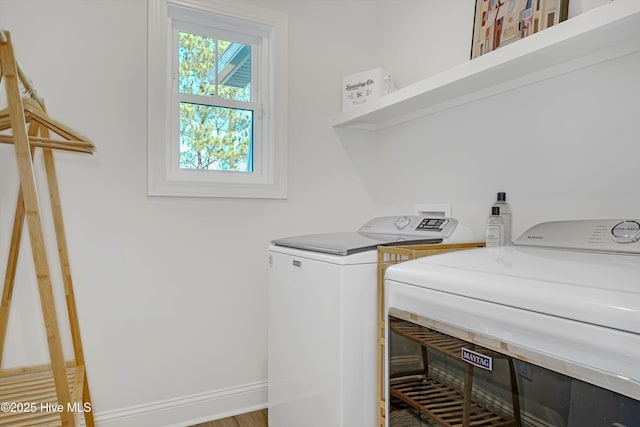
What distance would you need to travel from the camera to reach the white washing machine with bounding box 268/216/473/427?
1.36m

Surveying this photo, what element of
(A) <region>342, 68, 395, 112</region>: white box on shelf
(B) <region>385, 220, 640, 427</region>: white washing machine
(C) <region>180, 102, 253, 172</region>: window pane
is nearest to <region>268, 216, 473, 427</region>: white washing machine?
(B) <region>385, 220, 640, 427</region>: white washing machine

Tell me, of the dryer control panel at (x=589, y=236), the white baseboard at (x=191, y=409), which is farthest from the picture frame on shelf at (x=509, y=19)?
the white baseboard at (x=191, y=409)

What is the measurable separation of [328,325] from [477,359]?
2.07 ft

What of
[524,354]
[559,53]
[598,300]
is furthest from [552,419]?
[559,53]

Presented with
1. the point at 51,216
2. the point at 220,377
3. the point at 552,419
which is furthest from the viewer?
the point at 220,377

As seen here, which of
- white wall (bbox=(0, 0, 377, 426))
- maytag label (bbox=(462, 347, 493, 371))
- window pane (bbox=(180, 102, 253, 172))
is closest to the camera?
maytag label (bbox=(462, 347, 493, 371))

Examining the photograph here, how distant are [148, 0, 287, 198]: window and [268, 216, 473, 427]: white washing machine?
0.60 meters

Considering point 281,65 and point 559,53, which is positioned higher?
point 281,65

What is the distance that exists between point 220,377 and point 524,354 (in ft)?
5.50

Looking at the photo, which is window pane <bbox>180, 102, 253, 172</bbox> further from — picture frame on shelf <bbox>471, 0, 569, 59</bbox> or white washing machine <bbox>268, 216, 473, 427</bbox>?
picture frame on shelf <bbox>471, 0, 569, 59</bbox>

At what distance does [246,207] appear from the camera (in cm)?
211

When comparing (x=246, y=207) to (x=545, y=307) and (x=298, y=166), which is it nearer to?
(x=298, y=166)

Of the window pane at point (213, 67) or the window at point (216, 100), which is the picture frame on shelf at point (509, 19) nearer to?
the window at point (216, 100)

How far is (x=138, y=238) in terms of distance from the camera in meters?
1.89
